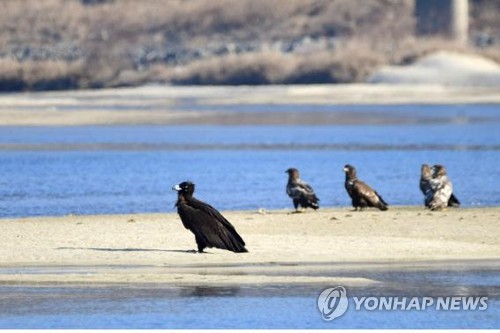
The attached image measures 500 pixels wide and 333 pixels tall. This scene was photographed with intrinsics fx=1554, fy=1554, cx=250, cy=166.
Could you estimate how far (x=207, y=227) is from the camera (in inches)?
607

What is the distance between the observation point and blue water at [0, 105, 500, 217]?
76.4 ft

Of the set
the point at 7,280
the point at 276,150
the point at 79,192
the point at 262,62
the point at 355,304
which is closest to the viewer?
the point at 355,304

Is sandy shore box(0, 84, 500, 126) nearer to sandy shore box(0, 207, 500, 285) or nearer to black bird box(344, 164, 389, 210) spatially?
black bird box(344, 164, 389, 210)

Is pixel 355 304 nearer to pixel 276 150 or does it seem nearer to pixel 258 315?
pixel 258 315

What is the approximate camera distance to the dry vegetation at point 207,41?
7962 centimetres

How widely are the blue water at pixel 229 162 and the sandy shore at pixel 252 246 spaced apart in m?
2.48

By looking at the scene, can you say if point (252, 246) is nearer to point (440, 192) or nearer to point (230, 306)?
point (230, 306)

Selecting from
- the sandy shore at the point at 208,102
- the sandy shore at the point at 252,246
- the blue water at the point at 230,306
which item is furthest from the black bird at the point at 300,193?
the sandy shore at the point at 208,102

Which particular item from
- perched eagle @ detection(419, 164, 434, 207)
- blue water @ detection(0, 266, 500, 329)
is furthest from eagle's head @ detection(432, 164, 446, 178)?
blue water @ detection(0, 266, 500, 329)

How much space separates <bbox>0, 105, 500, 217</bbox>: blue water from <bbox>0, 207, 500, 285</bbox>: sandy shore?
8.13 feet

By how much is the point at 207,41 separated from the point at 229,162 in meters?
68.3

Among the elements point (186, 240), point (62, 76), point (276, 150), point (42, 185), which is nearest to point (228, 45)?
point (62, 76)

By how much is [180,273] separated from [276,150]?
20.9m

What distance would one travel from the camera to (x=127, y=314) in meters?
12.4
